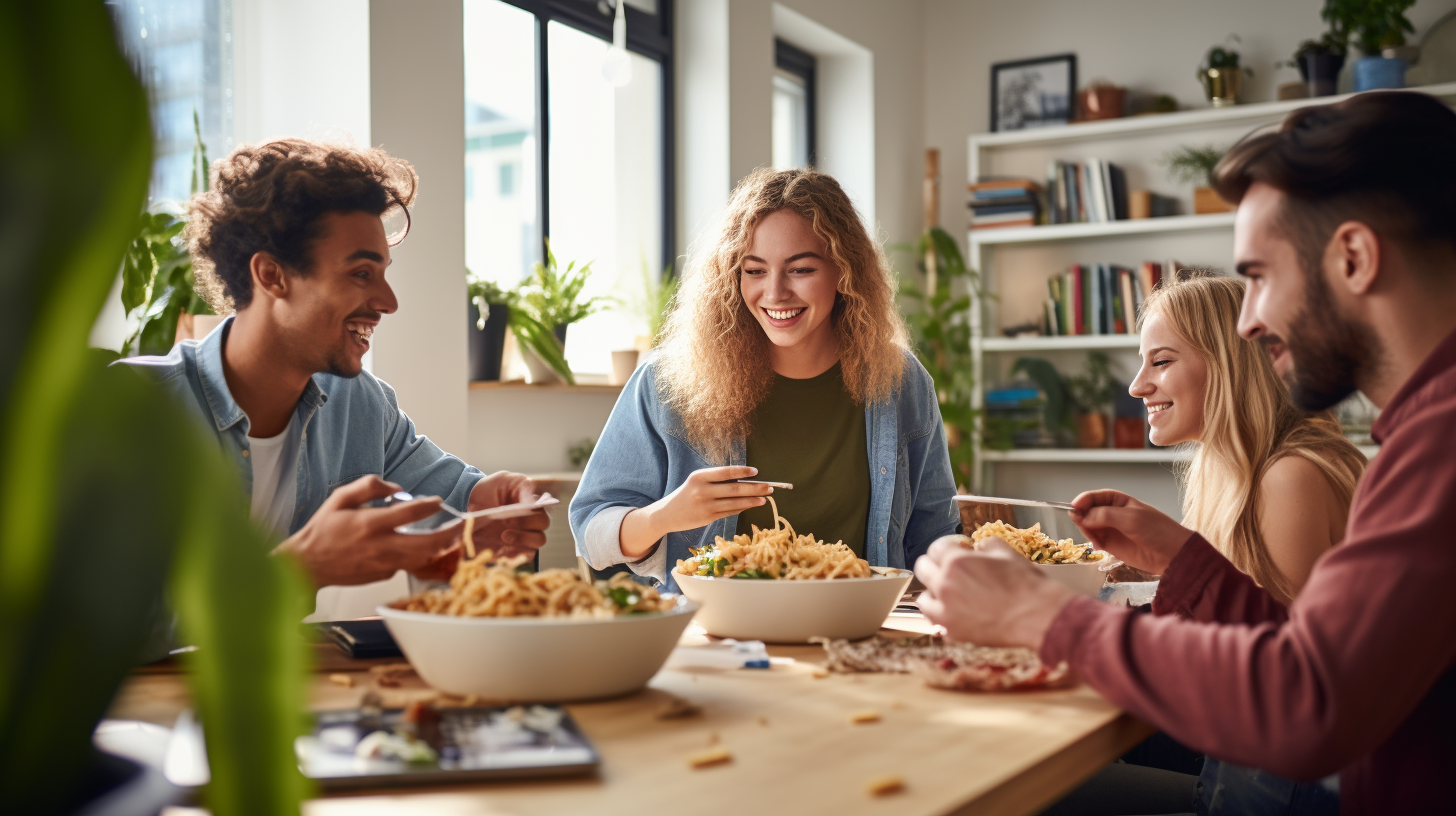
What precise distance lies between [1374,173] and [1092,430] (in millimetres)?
4564

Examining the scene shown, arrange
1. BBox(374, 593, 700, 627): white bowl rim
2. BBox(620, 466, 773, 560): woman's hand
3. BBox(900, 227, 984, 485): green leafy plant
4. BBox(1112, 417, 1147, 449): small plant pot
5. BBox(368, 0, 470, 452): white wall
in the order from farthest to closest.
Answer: BBox(900, 227, 984, 485): green leafy plant < BBox(1112, 417, 1147, 449): small plant pot < BBox(368, 0, 470, 452): white wall < BBox(620, 466, 773, 560): woman's hand < BBox(374, 593, 700, 627): white bowl rim

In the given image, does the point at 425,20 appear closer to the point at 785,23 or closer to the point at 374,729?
the point at 785,23

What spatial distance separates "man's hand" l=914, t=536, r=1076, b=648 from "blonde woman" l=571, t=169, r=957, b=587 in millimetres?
972

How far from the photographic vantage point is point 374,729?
809 millimetres

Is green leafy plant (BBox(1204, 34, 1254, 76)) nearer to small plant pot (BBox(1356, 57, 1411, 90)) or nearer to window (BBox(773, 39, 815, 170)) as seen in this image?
small plant pot (BBox(1356, 57, 1411, 90))

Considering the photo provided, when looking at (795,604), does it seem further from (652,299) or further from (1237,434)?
(652,299)

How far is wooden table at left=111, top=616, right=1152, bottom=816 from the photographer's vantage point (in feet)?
2.31

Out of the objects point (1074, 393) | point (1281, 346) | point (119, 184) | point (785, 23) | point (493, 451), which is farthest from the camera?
point (1074, 393)

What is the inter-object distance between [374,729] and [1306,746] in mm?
651

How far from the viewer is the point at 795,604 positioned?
1265mm

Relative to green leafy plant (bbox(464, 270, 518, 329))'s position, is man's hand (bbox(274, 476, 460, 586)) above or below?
below

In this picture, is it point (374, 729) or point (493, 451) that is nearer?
point (374, 729)

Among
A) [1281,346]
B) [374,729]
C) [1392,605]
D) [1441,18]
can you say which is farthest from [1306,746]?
[1441,18]

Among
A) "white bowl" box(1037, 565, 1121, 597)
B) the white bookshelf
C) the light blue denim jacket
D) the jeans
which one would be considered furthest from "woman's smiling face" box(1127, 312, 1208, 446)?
Result: the white bookshelf
